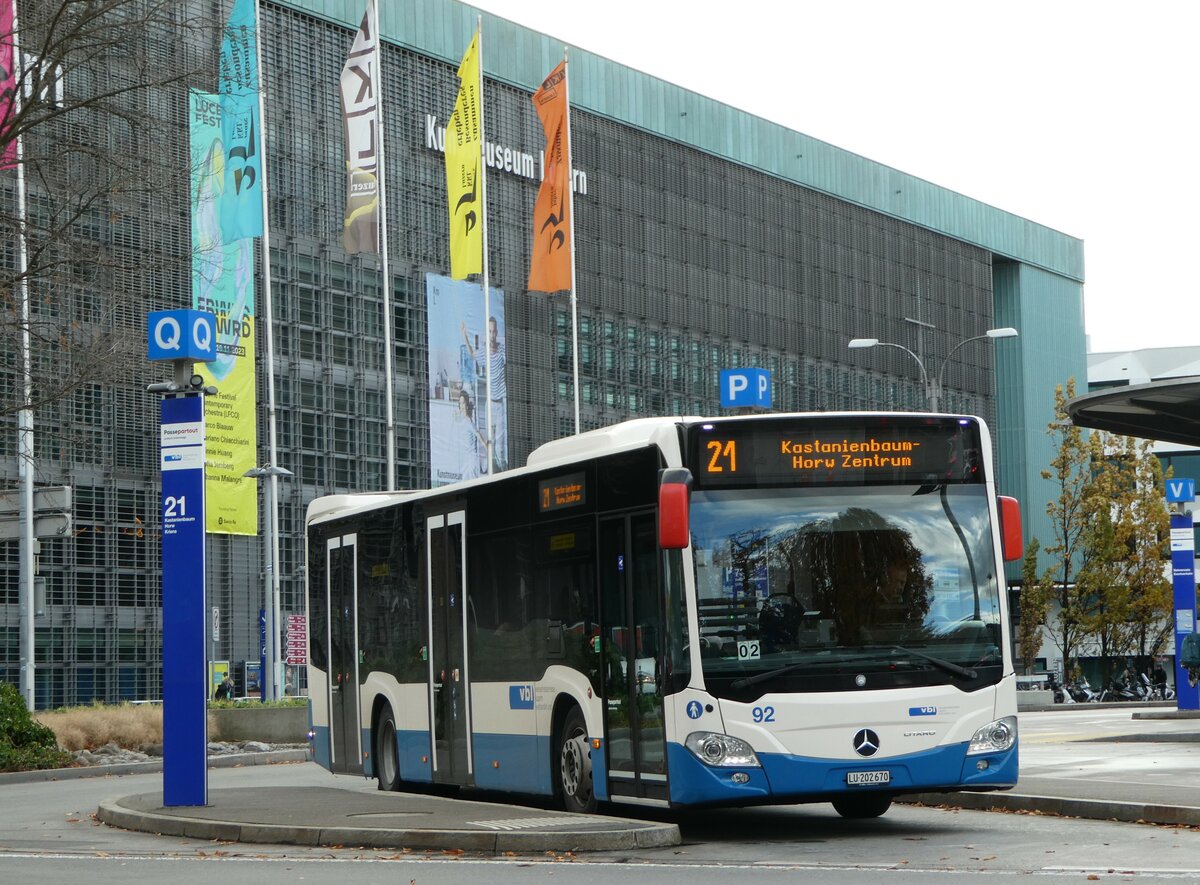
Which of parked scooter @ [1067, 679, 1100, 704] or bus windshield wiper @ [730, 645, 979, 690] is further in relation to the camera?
parked scooter @ [1067, 679, 1100, 704]

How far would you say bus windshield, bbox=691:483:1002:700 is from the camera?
44.3 feet

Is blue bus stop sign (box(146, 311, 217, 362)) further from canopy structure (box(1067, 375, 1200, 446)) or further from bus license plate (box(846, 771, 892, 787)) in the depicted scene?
canopy structure (box(1067, 375, 1200, 446))

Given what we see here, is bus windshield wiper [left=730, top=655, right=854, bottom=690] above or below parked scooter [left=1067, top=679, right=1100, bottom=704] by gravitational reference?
above

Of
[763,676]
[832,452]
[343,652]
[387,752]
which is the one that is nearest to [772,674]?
[763,676]

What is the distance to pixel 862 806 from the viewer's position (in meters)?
15.6

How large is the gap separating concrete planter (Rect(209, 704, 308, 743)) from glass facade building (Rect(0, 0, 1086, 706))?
42.7 ft

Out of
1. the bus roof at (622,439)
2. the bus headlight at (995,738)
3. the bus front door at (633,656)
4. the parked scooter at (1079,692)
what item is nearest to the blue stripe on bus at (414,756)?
the bus roof at (622,439)

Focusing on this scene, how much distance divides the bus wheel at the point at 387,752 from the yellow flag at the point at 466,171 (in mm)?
28008

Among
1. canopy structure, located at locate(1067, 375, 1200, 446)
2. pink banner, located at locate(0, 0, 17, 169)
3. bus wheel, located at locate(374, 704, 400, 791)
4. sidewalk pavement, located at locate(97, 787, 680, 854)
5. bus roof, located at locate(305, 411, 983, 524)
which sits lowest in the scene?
sidewalk pavement, located at locate(97, 787, 680, 854)

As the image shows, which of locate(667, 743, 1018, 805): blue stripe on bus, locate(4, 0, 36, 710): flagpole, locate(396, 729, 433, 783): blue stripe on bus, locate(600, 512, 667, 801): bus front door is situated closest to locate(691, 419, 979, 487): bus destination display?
locate(600, 512, 667, 801): bus front door

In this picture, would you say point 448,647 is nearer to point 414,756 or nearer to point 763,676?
point 414,756

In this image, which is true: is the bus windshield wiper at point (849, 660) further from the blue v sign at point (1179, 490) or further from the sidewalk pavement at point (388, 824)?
the blue v sign at point (1179, 490)

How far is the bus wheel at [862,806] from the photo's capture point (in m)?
15.4

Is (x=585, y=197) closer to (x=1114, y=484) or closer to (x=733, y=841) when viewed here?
(x=1114, y=484)
